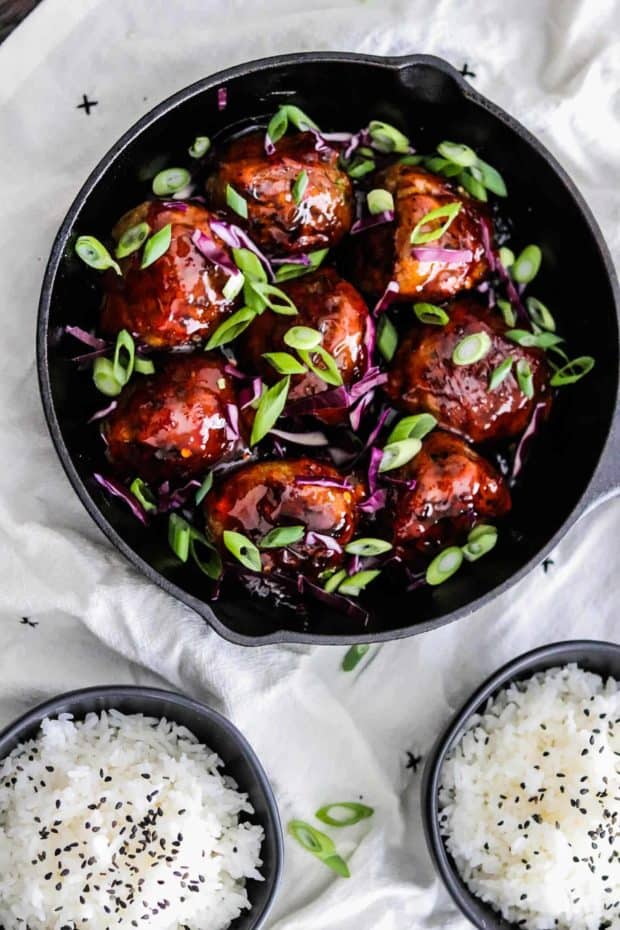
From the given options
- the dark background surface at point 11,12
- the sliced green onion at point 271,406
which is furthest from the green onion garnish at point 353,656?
the dark background surface at point 11,12

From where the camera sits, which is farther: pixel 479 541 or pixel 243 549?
pixel 479 541

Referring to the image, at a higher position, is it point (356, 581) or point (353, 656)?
point (356, 581)

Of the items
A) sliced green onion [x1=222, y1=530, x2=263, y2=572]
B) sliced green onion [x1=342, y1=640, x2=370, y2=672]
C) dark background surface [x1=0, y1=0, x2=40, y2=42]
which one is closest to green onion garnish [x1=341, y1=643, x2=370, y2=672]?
sliced green onion [x1=342, y1=640, x2=370, y2=672]

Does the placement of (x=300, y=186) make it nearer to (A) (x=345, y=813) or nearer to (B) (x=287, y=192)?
(B) (x=287, y=192)

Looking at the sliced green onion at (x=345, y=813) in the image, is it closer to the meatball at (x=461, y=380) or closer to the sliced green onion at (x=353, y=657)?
the sliced green onion at (x=353, y=657)

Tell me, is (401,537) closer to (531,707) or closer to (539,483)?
(539,483)

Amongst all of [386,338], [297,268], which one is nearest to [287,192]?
[297,268]

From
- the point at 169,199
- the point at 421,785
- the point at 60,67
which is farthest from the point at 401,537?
the point at 60,67
